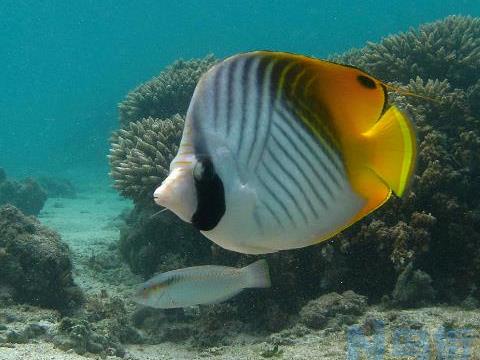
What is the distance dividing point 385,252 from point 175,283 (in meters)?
2.31

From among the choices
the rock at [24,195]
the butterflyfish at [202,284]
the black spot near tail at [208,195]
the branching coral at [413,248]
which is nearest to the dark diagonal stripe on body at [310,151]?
the black spot near tail at [208,195]

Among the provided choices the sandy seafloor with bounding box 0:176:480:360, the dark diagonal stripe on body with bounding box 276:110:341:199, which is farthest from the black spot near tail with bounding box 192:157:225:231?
the sandy seafloor with bounding box 0:176:480:360

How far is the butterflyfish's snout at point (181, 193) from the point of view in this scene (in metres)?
1.04

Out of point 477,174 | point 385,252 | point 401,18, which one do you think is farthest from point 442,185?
point 401,18

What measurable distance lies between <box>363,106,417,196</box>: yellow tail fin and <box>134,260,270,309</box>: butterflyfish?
2098mm

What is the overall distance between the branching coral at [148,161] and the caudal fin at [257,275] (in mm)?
3275

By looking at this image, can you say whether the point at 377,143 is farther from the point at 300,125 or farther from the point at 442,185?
the point at 442,185

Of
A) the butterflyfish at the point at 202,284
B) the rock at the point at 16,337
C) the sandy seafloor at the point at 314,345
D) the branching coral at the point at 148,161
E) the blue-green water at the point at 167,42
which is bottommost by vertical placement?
the sandy seafloor at the point at 314,345

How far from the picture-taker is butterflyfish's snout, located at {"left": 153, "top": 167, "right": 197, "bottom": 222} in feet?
3.43

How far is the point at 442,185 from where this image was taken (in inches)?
187

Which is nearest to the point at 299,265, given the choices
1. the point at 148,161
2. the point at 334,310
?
the point at 334,310

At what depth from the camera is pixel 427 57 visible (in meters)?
7.64

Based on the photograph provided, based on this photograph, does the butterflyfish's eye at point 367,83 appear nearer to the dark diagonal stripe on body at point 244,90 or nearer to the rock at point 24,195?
the dark diagonal stripe on body at point 244,90

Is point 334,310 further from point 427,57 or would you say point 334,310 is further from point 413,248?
point 427,57
